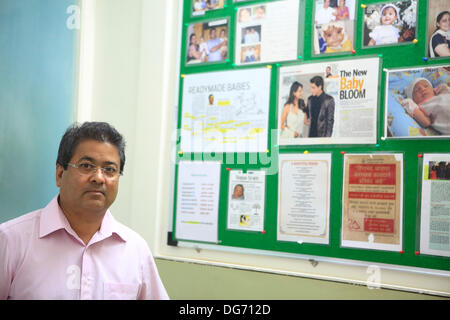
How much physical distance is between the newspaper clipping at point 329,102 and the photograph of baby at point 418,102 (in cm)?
7

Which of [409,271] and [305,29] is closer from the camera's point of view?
[409,271]

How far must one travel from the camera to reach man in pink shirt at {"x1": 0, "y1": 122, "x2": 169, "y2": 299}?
1.43 m

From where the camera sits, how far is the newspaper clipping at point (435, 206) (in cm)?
193

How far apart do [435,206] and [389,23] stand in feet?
2.65

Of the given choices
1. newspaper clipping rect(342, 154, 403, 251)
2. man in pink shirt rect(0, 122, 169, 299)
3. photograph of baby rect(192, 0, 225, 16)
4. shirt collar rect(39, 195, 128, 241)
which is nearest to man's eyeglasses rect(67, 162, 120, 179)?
man in pink shirt rect(0, 122, 169, 299)

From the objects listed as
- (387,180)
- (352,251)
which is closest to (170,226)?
(352,251)

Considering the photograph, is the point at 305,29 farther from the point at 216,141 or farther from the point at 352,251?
the point at 352,251

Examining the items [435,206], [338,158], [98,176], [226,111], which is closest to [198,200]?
[226,111]

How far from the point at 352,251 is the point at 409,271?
24 centimetres

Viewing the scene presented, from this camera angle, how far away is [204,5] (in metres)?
2.59

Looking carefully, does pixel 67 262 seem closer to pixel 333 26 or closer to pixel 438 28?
pixel 333 26

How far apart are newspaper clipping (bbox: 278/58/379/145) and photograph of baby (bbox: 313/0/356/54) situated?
77mm

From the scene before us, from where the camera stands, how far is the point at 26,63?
2.19m

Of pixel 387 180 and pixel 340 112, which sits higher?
pixel 340 112
